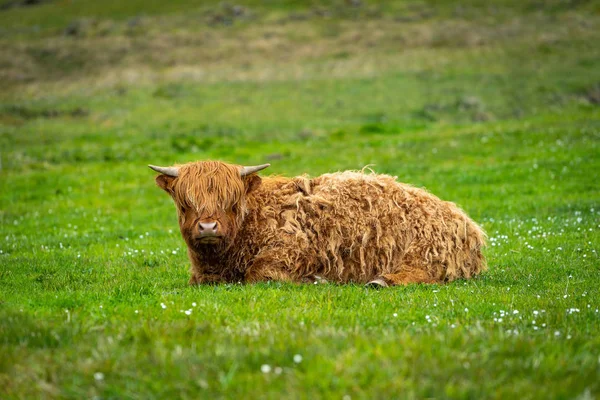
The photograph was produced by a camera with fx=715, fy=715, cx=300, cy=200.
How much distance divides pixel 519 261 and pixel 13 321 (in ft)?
25.7

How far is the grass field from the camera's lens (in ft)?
17.4

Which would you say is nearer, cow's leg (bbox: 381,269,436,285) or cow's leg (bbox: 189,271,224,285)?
cow's leg (bbox: 381,269,436,285)

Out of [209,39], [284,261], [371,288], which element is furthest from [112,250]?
[209,39]

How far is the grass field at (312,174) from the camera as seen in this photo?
17.4ft

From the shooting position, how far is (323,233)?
10312 mm

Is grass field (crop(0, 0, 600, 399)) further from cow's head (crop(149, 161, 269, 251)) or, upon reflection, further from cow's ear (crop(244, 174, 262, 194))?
cow's ear (crop(244, 174, 262, 194))

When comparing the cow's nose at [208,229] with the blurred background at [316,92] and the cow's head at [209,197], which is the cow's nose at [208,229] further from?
the blurred background at [316,92]

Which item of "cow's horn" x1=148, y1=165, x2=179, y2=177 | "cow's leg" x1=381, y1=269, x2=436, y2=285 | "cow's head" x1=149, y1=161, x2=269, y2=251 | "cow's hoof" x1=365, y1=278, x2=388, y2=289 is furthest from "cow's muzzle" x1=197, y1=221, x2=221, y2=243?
"cow's leg" x1=381, y1=269, x2=436, y2=285

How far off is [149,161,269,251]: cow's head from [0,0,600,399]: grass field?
2.86ft

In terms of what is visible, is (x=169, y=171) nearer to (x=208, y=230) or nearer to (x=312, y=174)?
(x=208, y=230)

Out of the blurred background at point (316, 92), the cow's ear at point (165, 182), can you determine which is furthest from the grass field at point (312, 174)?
the cow's ear at point (165, 182)

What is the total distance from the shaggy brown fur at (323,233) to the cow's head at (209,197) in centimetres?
1

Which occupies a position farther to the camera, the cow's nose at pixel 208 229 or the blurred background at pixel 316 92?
the blurred background at pixel 316 92

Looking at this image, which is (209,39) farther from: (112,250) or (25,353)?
(25,353)
